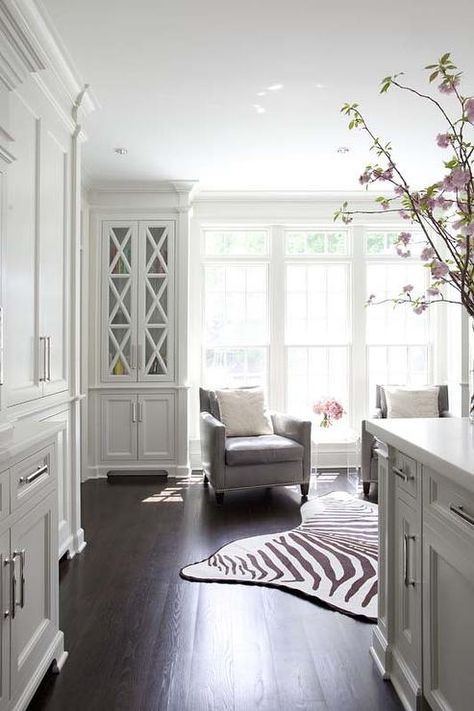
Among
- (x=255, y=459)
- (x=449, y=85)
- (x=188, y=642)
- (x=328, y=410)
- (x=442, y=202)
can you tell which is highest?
(x=449, y=85)

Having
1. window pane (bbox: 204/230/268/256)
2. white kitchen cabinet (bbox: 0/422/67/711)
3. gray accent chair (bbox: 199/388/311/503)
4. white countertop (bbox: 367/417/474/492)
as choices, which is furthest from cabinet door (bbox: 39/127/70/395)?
window pane (bbox: 204/230/268/256)

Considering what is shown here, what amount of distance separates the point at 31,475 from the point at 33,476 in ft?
0.06

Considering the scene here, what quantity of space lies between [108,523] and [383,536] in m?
2.49

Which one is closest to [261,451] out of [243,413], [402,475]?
[243,413]

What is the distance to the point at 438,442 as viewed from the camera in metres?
1.78

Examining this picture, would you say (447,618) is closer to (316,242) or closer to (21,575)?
(21,575)

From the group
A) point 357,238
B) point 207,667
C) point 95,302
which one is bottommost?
point 207,667

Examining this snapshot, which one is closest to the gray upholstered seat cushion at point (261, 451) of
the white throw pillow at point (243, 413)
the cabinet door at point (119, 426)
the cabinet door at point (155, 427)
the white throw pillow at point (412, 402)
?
the white throw pillow at point (243, 413)

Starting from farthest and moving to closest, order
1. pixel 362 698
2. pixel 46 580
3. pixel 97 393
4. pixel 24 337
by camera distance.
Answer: pixel 97 393 → pixel 24 337 → pixel 46 580 → pixel 362 698

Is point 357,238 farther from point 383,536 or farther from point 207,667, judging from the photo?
point 207,667

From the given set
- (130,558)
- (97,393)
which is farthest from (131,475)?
(130,558)

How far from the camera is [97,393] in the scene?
559cm

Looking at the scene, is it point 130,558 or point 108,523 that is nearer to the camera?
point 130,558

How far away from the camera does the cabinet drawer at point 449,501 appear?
1.48 m
